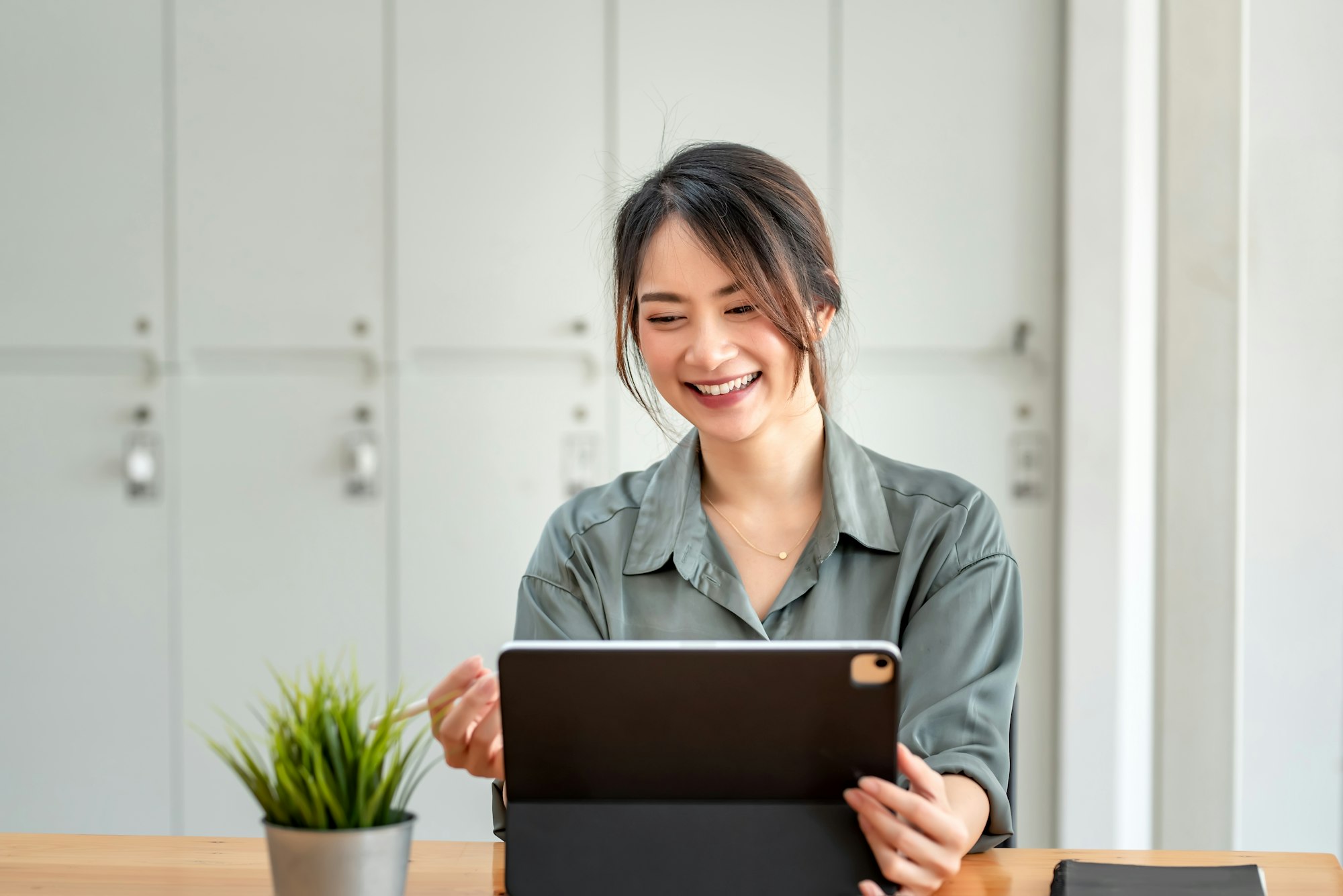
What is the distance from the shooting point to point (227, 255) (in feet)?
8.25

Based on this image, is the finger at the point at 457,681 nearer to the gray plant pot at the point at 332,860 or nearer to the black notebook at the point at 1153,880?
the gray plant pot at the point at 332,860

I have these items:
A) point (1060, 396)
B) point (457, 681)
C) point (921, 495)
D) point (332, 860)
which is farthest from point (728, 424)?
point (1060, 396)

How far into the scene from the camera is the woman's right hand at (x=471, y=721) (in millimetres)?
983

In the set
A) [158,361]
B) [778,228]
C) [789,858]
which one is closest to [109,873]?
[789,858]

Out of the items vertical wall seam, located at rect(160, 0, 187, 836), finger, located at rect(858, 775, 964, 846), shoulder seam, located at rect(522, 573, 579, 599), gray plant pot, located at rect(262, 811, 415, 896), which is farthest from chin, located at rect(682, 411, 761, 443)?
vertical wall seam, located at rect(160, 0, 187, 836)

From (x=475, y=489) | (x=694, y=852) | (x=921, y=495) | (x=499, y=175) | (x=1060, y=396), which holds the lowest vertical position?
(x=694, y=852)

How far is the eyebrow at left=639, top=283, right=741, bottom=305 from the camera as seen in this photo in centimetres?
128

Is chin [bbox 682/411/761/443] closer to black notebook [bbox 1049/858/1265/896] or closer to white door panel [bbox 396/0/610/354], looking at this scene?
black notebook [bbox 1049/858/1265/896]

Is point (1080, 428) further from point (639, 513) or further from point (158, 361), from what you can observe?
point (158, 361)

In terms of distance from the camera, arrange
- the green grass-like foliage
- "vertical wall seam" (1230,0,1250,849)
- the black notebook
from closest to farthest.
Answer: the green grass-like foliage < the black notebook < "vertical wall seam" (1230,0,1250,849)

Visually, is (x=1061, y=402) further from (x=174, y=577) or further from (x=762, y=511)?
(x=174, y=577)

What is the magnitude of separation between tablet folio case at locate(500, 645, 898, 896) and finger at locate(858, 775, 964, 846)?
10 mm

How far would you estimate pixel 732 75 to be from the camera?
249 centimetres

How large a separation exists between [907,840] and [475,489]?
179 centimetres
